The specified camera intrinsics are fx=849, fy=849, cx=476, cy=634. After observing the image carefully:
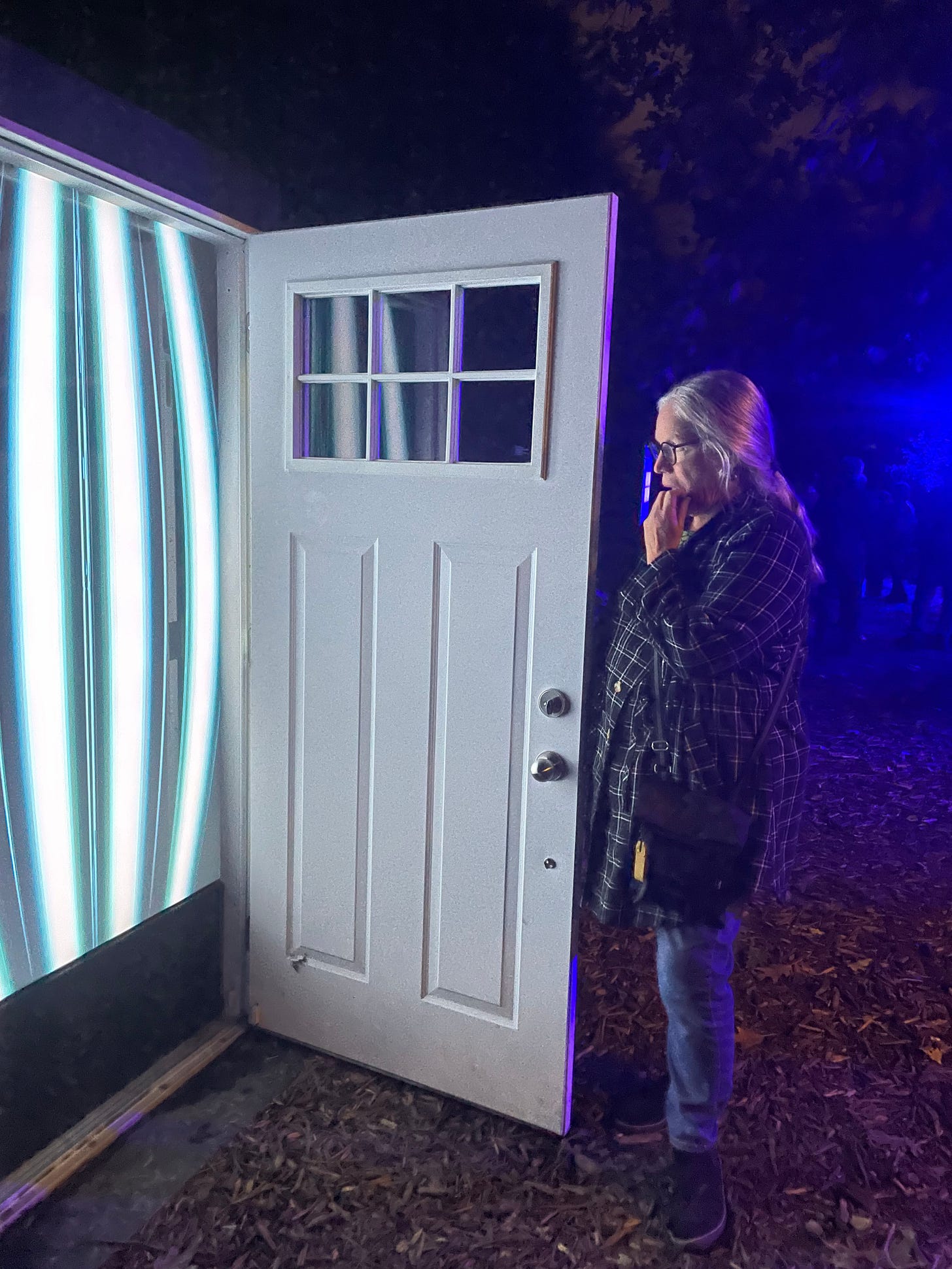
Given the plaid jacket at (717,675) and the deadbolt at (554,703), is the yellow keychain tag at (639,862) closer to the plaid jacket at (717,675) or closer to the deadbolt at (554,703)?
the plaid jacket at (717,675)

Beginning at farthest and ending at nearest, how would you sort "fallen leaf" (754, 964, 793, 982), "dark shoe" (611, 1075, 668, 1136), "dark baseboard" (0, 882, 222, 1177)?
"fallen leaf" (754, 964, 793, 982) → "dark shoe" (611, 1075, 668, 1136) → "dark baseboard" (0, 882, 222, 1177)

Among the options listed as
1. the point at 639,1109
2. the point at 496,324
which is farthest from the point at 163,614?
the point at 639,1109

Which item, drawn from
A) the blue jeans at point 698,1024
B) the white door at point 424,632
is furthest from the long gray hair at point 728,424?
the blue jeans at point 698,1024

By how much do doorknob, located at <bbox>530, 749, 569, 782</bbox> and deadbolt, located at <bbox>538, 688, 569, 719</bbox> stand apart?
0.29ft

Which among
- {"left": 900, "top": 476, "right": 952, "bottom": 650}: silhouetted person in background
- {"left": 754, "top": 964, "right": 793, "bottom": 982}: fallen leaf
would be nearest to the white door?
{"left": 754, "top": 964, "right": 793, "bottom": 982}: fallen leaf

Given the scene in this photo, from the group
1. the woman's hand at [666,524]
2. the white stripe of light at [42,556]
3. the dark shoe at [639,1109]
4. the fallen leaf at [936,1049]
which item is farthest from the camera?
the fallen leaf at [936,1049]

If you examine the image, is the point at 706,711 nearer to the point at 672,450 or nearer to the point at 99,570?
the point at 672,450

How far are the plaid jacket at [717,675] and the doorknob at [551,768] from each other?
8 centimetres

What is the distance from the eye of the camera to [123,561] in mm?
1970

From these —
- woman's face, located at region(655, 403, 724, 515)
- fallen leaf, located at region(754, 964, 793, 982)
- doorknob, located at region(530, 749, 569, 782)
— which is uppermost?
woman's face, located at region(655, 403, 724, 515)

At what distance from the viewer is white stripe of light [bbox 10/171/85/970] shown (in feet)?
5.45

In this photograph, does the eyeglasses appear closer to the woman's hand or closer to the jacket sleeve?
the woman's hand

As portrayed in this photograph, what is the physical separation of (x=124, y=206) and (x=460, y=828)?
1.58 meters

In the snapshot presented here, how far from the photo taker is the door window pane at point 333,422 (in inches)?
79.9
